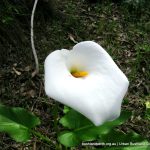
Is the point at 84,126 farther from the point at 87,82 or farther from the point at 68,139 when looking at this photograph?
the point at 87,82

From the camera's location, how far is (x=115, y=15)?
330cm

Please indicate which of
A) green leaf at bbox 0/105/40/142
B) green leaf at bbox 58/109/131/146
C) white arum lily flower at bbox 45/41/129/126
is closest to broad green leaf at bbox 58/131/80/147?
green leaf at bbox 58/109/131/146

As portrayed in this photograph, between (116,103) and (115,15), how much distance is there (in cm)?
207

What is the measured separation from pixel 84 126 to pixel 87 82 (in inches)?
17.4

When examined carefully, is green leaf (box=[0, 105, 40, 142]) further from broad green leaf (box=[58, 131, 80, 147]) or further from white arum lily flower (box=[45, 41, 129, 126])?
white arum lily flower (box=[45, 41, 129, 126])

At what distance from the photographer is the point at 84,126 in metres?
1.79

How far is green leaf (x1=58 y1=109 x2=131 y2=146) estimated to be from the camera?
1.72 m

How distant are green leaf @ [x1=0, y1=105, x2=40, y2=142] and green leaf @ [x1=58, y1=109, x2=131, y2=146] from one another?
0.48 ft

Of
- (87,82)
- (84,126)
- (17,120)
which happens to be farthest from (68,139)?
(87,82)

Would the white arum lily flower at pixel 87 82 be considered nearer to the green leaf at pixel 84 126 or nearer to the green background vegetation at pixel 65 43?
the green leaf at pixel 84 126

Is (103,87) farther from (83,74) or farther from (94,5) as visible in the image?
(94,5)

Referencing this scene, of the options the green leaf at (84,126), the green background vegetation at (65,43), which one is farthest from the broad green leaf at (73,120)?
the green background vegetation at (65,43)

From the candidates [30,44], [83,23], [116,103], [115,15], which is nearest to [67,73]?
[116,103]

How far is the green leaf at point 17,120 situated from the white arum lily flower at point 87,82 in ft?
1.12
